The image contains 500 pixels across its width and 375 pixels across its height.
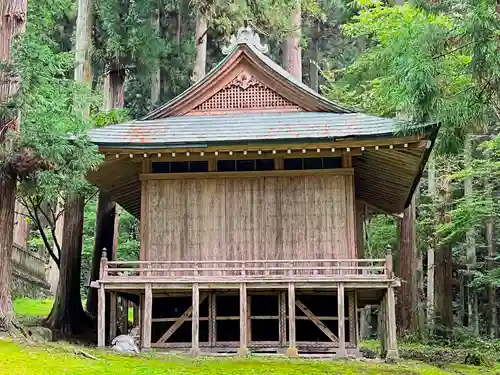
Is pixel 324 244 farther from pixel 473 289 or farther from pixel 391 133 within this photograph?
pixel 473 289

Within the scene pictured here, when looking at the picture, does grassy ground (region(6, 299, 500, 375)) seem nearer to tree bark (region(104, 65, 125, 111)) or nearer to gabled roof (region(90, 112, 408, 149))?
gabled roof (region(90, 112, 408, 149))

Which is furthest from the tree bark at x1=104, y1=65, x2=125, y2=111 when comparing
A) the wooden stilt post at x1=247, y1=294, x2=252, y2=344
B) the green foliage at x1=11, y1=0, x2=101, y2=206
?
the wooden stilt post at x1=247, y1=294, x2=252, y2=344

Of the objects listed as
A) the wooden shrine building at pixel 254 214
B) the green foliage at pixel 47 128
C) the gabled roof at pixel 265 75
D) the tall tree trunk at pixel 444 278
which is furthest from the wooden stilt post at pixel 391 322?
the tall tree trunk at pixel 444 278

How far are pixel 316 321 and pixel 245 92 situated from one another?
580 centimetres

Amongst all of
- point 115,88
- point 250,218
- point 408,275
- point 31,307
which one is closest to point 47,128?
point 250,218

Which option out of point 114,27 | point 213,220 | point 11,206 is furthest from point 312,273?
point 114,27

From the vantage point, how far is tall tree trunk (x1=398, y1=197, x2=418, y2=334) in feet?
73.2

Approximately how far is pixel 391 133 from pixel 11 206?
7.53 metres

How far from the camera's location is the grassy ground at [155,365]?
9656 millimetres

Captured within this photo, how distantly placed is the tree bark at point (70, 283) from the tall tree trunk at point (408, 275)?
414 inches

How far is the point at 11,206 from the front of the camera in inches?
486

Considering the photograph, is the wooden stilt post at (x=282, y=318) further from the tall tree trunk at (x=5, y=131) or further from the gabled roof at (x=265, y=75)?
the tall tree trunk at (x=5, y=131)

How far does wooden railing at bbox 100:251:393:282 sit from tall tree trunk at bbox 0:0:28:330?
7.14 ft

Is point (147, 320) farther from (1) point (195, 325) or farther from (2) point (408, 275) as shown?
(2) point (408, 275)
